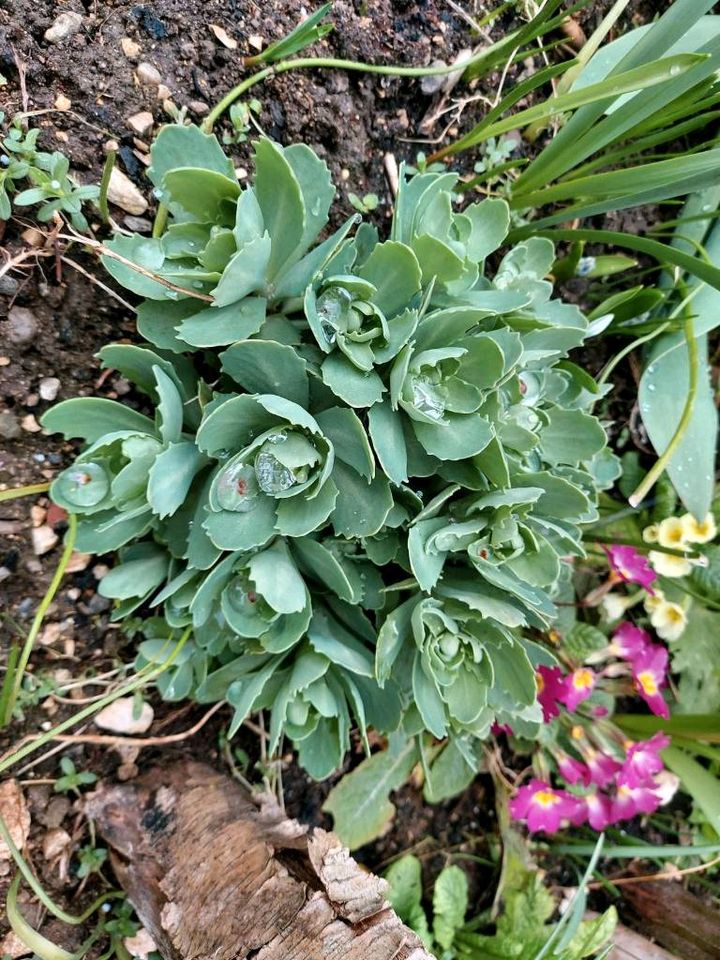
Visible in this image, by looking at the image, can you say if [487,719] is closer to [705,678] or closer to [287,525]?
[287,525]

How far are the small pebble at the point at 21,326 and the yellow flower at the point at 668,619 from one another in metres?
1.59

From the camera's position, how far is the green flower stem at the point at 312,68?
4.15 feet

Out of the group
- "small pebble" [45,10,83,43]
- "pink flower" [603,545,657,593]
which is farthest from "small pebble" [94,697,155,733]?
"small pebble" [45,10,83,43]

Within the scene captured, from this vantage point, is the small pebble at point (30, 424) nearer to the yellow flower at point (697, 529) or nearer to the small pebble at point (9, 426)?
the small pebble at point (9, 426)

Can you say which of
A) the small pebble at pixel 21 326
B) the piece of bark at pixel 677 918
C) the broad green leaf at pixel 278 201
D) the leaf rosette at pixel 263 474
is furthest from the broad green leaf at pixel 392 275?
the piece of bark at pixel 677 918

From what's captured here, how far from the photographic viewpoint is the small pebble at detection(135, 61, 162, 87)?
124cm

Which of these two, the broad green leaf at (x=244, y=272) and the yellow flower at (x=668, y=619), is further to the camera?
the yellow flower at (x=668, y=619)

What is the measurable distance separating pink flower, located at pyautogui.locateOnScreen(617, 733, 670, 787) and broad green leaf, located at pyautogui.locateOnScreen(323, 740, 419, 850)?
0.50m

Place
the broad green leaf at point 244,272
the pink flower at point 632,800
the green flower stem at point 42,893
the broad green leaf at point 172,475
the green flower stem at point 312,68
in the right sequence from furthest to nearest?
the pink flower at point 632,800, the green flower stem at point 312,68, the green flower stem at point 42,893, the broad green leaf at point 172,475, the broad green leaf at point 244,272

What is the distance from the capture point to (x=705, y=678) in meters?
1.89

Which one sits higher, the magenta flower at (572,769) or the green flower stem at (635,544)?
the green flower stem at (635,544)

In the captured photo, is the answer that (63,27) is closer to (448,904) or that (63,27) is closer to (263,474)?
(263,474)

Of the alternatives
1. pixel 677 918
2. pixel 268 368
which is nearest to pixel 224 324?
pixel 268 368

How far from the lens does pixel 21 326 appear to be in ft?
4.04
